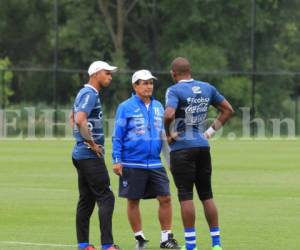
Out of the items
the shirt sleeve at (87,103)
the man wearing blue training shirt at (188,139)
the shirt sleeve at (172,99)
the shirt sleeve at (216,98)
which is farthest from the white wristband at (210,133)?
the shirt sleeve at (87,103)

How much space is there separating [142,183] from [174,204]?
184 inches

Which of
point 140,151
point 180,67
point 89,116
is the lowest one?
point 140,151

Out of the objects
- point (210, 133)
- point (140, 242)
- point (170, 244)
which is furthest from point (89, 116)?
point (170, 244)

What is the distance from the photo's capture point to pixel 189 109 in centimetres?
1149

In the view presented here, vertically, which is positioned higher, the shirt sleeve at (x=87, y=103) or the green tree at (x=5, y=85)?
the green tree at (x=5, y=85)

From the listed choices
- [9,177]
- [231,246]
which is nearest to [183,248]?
[231,246]

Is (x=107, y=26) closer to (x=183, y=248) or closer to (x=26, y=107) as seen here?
(x=26, y=107)

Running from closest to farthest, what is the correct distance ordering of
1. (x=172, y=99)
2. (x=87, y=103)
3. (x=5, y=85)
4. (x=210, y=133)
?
(x=172, y=99)
(x=87, y=103)
(x=210, y=133)
(x=5, y=85)

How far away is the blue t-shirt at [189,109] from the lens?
11438 mm

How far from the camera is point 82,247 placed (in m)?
11.8

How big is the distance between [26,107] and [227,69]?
387 inches

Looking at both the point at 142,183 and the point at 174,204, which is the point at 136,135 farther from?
the point at 174,204

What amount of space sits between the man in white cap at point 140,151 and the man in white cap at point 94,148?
0.59 metres

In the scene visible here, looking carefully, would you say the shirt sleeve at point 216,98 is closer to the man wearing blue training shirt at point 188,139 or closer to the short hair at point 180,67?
the man wearing blue training shirt at point 188,139
